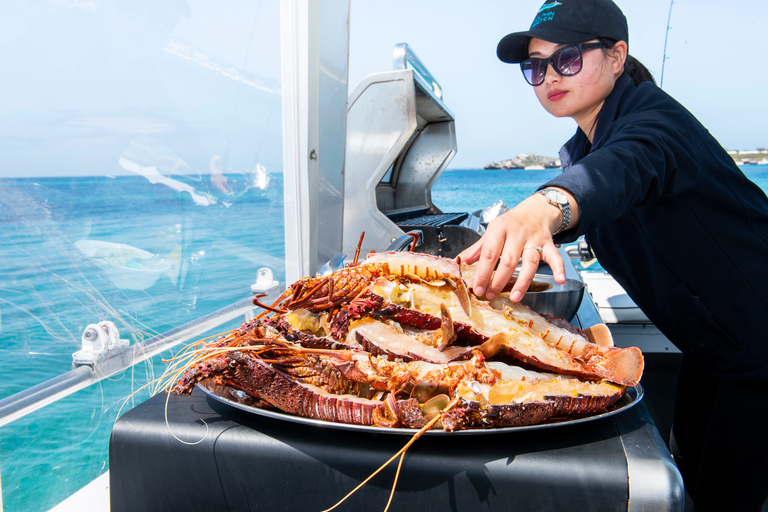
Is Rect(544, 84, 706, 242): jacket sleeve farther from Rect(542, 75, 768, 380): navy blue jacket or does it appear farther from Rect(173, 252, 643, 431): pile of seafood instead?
Rect(173, 252, 643, 431): pile of seafood

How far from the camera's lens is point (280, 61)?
269 cm

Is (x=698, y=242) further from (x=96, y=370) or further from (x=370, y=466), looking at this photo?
(x=96, y=370)

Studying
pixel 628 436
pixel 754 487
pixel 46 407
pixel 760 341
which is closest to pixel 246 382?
pixel 628 436

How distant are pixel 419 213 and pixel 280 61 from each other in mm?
2391

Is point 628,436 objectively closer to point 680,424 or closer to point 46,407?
point 680,424

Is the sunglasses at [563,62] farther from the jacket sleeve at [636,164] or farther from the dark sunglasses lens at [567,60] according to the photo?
the jacket sleeve at [636,164]

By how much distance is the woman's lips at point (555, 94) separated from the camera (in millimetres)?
1471

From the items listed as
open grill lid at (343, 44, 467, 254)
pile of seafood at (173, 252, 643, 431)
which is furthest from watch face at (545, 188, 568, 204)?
open grill lid at (343, 44, 467, 254)

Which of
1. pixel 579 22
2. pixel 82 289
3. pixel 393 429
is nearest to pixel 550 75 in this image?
pixel 579 22

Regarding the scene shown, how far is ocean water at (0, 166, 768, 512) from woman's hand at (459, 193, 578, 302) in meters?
1.52

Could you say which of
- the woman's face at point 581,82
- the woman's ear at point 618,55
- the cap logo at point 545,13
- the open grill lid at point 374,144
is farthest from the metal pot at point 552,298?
the open grill lid at point 374,144

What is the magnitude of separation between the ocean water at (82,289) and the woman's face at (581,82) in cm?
183

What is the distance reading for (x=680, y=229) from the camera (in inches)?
53.7

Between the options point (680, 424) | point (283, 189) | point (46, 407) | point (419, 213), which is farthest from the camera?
point (419, 213)
